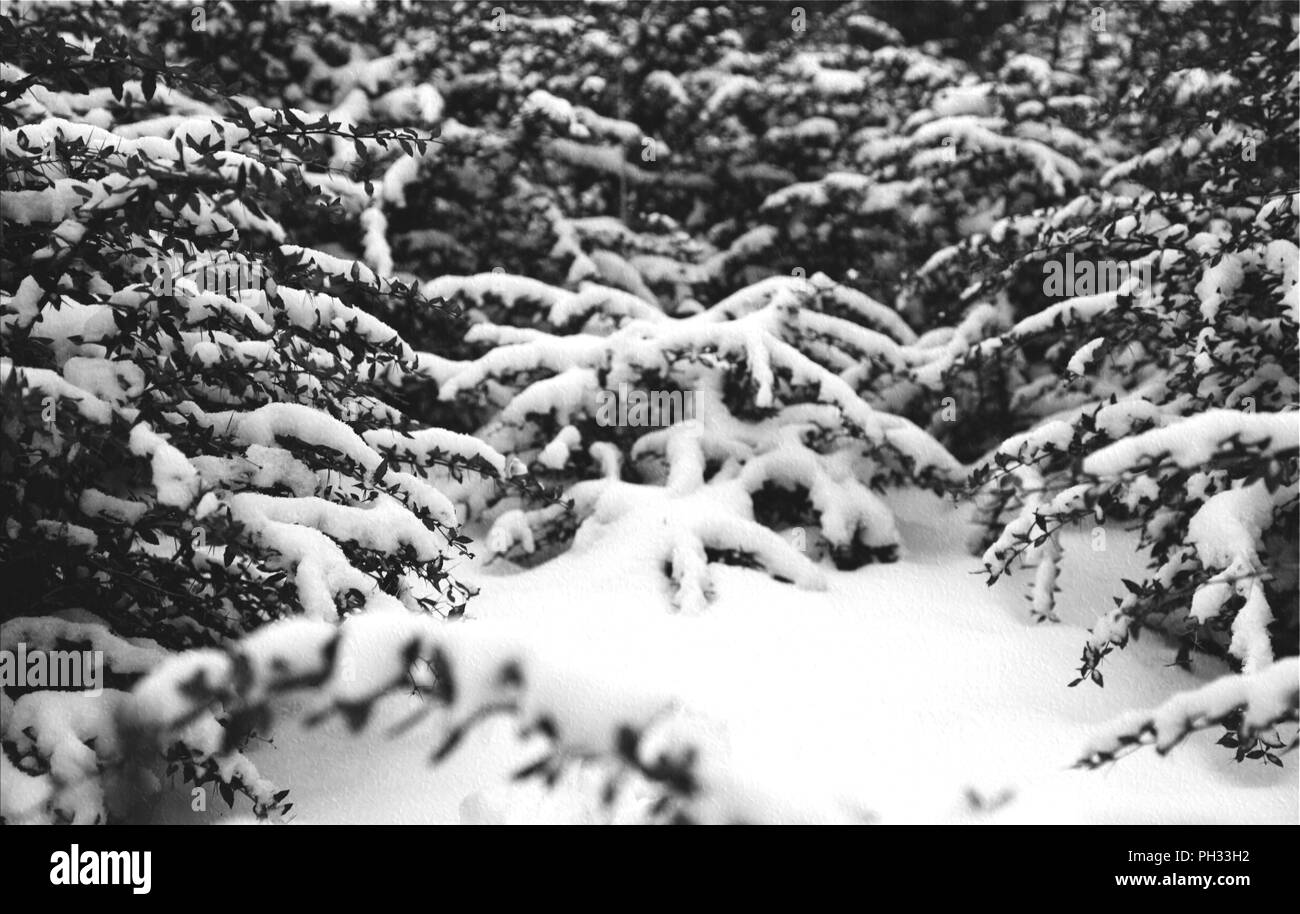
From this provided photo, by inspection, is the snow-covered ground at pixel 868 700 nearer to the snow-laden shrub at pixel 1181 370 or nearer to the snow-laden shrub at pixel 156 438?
the snow-laden shrub at pixel 1181 370

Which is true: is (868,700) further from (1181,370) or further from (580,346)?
(580,346)

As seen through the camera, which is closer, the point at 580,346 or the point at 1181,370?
the point at 1181,370

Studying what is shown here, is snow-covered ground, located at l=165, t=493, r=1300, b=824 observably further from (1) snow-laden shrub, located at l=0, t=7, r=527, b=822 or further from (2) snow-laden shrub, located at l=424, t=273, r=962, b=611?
(1) snow-laden shrub, located at l=0, t=7, r=527, b=822

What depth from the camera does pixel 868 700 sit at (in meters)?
3.48

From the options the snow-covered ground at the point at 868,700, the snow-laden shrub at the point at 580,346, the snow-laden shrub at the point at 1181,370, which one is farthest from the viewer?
the snow-laden shrub at the point at 1181,370

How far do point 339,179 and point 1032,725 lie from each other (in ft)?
14.2

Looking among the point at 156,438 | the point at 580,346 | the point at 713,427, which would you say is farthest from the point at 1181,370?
the point at 156,438

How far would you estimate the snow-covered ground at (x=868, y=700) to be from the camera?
2.62m

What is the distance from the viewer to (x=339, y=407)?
3.32m

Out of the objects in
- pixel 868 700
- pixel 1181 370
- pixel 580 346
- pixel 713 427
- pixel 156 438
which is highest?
pixel 580 346

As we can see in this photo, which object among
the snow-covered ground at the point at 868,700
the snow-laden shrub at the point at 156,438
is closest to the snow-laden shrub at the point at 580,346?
the snow-laden shrub at the point at 156,438

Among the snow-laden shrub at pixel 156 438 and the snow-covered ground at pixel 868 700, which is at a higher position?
the snow-laden shrub at pixel 156 438
